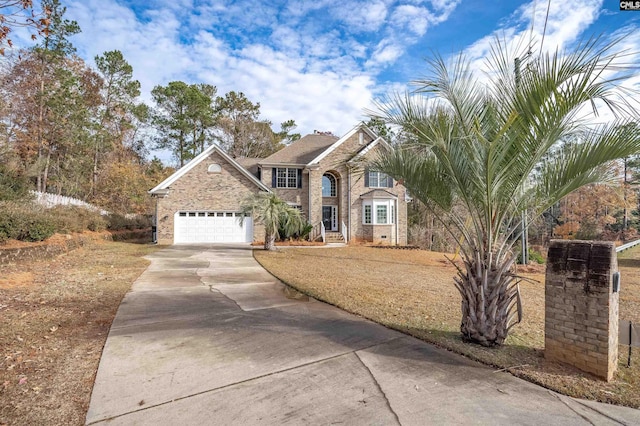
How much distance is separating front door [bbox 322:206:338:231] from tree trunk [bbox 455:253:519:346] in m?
19.5

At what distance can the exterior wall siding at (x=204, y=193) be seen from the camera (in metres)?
19.9

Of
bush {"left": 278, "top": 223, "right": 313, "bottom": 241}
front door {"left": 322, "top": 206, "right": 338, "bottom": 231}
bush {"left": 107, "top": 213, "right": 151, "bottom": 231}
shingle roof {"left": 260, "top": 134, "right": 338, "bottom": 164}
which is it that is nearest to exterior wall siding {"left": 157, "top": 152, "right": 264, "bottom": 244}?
bush {"left": 278, "top": 223, "right": 313, "bottom": 241}

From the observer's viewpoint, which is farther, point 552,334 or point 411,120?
point 411,120

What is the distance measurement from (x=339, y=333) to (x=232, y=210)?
55.8ft

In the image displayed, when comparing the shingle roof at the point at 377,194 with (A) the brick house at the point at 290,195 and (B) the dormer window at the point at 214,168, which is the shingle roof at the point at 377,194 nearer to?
(A) the brick house at the point at 290,195

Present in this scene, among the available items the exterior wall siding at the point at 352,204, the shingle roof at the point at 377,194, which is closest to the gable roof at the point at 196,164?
the exterior wall siding at the point at 352,204

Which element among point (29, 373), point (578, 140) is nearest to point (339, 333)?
point (29, 373)

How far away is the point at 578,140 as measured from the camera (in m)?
3.99

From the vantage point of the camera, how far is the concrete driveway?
9.42 feet

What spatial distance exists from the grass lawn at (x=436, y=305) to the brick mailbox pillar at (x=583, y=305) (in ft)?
0.69

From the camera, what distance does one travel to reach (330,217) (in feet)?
79.5

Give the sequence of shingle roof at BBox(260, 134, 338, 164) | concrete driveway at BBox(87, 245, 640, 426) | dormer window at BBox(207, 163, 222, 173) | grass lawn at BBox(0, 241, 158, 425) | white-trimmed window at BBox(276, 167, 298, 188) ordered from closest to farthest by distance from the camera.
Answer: concrete driveway at BBox(87, 245, 640, 426)
grass lawn at BBox(0, 241, 158, 425)
dormer window at BBox(207, 163, 222, 173)
white-trimmed window at BBox(276, 167, 298, 188)
shingle roof at BBox(260, 134, 338, 164)

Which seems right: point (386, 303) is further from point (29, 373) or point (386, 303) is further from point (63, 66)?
point (63, 66)

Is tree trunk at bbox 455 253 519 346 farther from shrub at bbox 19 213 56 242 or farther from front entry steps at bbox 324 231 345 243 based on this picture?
front entry steps at bbox 324 231 345 243
